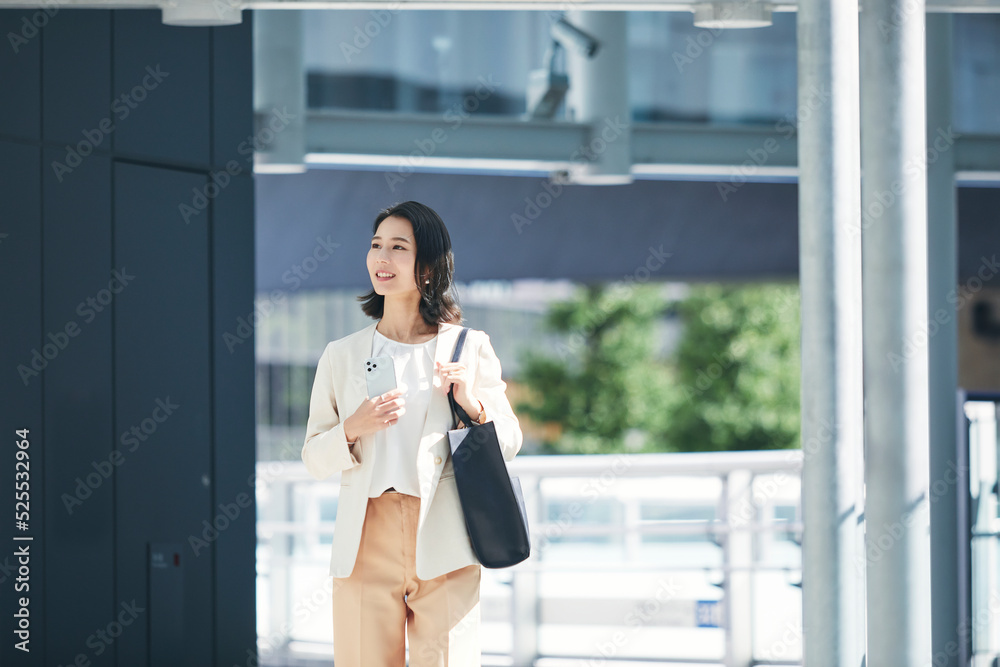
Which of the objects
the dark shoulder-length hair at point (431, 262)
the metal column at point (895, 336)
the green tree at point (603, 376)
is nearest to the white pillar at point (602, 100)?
the metal column at point (895, 336)

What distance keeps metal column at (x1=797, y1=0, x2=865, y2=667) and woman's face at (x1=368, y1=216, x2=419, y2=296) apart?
5.32 ft

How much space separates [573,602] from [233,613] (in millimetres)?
2352

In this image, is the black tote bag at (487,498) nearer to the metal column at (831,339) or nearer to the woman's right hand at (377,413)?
the woman's right hand at (377,413)

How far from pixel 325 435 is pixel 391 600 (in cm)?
48

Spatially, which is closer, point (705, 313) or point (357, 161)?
point (357, 161)

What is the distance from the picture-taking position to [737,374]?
26.9 metres

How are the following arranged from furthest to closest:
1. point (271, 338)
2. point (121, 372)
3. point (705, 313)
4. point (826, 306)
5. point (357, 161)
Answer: point (271, 338), point (705, 313), point (357, 161), point (121, 372), point (826, 306)

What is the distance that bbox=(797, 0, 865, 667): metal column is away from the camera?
3.96 m

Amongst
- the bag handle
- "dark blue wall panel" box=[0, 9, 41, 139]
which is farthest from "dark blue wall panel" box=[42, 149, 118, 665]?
the bag handle

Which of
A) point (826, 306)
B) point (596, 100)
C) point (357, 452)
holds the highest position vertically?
point (596, 100)

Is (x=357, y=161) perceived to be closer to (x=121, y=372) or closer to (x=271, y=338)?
(x=121, y=372)

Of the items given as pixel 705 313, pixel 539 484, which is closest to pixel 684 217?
pixel 539 484

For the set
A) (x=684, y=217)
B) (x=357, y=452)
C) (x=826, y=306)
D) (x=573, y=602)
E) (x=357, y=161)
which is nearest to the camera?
(x=357, y=452)

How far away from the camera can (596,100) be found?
8094mm
